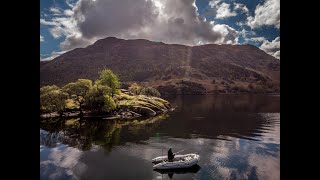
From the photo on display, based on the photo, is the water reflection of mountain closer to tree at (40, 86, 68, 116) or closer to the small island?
tree at (40, 86, 68, 116)

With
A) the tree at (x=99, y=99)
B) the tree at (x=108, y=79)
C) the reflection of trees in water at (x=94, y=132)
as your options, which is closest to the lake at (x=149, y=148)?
the reflection of trees in water at (x=94, y=132)

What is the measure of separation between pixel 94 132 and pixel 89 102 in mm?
29313

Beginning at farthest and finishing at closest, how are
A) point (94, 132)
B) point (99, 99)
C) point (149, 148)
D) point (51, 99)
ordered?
1. point (99, 99)
2. point (51, 99)
3. point (94, 132)
4. point (149, 148)

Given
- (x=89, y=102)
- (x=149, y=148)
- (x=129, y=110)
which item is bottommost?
(x=149, y=148)

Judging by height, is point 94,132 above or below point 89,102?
below

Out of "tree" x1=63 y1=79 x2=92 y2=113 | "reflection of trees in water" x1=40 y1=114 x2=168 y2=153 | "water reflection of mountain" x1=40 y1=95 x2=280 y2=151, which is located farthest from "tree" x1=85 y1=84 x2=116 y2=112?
"water reflection of mountain" x1=40 y1=95 x2=280 y2=151

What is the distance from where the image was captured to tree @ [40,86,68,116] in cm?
9212

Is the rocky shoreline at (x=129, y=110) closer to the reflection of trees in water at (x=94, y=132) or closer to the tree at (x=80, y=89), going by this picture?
the tree at (x=80, y=89)

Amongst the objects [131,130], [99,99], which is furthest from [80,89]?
[131,130]

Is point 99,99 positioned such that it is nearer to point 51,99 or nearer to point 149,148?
point 51,99

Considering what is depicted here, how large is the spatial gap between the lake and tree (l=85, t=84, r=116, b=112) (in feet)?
27.7

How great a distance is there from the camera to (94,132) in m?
76.1
